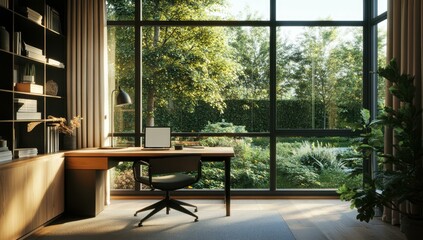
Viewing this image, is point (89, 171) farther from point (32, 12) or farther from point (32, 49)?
Answer: point (32, 12)

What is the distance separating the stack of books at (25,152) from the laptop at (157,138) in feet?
3.94

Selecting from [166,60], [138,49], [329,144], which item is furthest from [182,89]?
[329,144]

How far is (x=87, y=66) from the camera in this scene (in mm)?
4762

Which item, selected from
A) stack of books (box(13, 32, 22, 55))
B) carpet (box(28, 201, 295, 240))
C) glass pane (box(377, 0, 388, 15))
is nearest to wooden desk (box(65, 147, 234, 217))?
carpet (box(28, 201, 295, 240))

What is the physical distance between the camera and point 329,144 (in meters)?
5.11

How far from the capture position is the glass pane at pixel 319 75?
16.7 ft

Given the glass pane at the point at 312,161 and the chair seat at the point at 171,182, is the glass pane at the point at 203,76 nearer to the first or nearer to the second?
the glass pane at the point at 312,161

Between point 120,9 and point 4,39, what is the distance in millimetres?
1874

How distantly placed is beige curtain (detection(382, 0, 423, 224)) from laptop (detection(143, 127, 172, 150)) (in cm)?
239

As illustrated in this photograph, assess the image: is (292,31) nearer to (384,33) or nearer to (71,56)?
(384,33)

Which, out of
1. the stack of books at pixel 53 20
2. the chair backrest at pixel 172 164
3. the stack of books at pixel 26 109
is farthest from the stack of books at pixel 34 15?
the chair backrest at pixel 172 164

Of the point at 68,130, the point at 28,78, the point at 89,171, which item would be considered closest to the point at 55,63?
the point at 28,78

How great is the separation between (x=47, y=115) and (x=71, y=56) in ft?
2.55

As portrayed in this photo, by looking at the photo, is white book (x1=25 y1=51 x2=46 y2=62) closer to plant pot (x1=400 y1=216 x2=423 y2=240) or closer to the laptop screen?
the laptop screen
